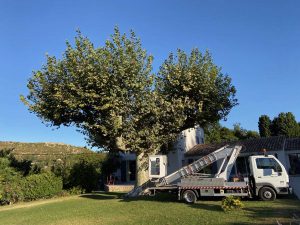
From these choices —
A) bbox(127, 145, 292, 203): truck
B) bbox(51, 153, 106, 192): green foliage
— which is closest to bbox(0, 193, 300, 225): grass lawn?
bbox(127, 145, 292, 203): truck

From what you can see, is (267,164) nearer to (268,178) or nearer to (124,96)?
(268,178)

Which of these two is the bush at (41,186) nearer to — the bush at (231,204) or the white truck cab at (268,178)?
the white truck cab at (268,178)

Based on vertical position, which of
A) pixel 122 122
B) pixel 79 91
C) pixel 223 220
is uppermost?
pixel 79 91

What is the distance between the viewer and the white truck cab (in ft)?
60.5

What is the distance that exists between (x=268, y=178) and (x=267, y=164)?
83 cm

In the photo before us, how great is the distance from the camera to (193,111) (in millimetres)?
24859

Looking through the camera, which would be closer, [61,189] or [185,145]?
[61,189]

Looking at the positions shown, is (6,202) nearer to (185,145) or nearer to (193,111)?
(193,111)

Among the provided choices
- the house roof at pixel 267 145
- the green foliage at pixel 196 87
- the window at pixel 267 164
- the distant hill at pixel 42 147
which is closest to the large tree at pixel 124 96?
the green foliage at pixel 196 87

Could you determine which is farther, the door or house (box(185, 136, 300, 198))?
house (box(185, 136, 300, 198))

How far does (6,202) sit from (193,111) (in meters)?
16.2

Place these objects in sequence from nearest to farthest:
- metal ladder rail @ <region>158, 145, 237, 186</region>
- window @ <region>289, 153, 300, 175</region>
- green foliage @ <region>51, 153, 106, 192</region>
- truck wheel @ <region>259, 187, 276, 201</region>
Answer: truck wheel @ <region>259, 187, 276, 201</region> < metal ladder rail @ <region>158, 145, 237, 186</region> < green foliage @ <region>51, 153, 106, 192</region> < window @ <region>289, 153, 300, 175</region>

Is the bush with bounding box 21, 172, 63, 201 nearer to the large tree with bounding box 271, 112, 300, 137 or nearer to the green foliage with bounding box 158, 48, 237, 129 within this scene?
the green foliage with bounding box 158, 48, 237, 129

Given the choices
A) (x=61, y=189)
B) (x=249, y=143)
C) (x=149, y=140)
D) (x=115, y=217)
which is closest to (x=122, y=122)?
(x=149, y=140)
